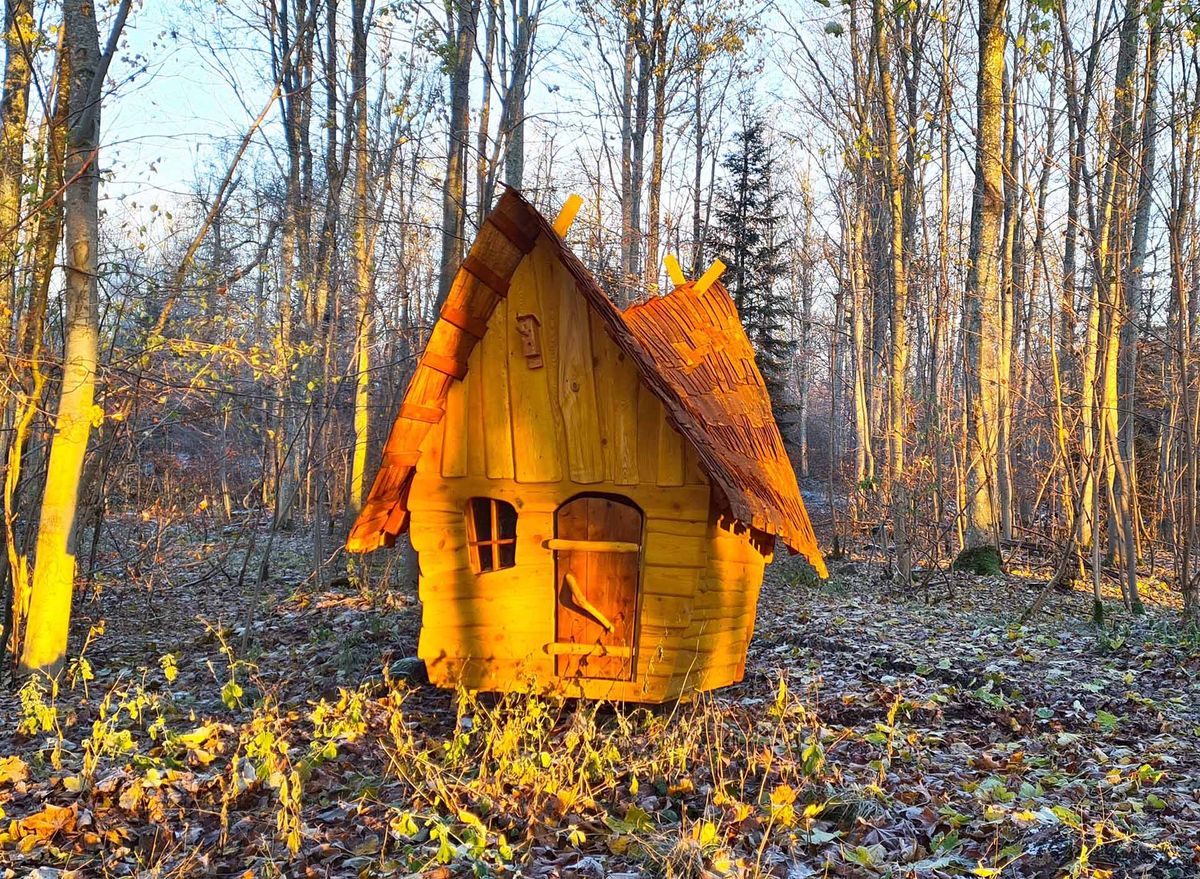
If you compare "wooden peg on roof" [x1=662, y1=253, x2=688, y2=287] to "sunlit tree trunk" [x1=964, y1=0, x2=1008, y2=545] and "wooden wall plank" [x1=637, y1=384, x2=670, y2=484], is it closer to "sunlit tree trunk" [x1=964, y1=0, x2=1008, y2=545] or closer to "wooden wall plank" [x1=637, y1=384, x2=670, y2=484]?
"wooden wall plank" [x1=637, y1=384, x2=670, y2=484]

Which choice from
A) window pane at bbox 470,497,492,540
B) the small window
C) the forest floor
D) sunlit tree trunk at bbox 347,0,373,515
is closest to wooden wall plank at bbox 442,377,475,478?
the small window

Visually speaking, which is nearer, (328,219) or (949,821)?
(949,821)

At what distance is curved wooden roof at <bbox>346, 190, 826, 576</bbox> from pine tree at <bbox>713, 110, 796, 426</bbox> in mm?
13555

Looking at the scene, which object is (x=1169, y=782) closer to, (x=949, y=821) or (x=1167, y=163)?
(x=949, y=821)

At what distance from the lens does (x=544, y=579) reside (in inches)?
224

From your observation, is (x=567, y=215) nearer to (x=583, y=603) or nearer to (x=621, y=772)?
(x=583, y=603)

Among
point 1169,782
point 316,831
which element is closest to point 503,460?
point 316,831

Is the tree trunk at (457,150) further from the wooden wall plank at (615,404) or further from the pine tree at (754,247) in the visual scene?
the pine tree at (754,247)

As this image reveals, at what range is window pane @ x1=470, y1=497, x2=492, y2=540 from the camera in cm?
615

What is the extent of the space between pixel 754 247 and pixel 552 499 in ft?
54.3

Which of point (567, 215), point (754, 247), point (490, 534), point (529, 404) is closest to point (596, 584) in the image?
point (490, 534)

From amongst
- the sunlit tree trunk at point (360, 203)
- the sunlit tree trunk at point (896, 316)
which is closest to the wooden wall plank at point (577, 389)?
the sunlit tree trunk at point (896, 316)

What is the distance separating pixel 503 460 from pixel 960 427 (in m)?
9.33

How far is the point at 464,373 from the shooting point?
5895mm
